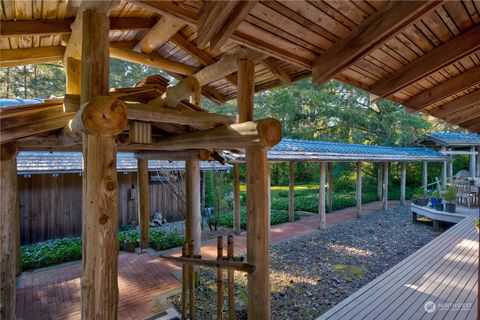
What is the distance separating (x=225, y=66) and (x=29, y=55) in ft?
8.74

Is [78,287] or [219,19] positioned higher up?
[219,19]

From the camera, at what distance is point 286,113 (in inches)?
736

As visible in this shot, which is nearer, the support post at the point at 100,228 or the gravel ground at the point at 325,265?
the support post at the point at 100,228

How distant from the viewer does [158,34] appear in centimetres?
361

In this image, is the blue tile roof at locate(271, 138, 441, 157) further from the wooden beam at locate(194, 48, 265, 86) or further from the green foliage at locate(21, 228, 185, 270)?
the green foliage at locate(21, 228, 185, 270)

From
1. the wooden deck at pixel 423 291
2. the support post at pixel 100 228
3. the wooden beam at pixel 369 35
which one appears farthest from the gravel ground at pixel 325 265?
the wooden beam at pixel 369 35

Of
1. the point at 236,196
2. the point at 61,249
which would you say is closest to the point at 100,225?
the point at 61,249

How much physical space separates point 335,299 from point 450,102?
3.83 metres

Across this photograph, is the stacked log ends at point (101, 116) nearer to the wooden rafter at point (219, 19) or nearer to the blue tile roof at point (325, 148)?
the wooden rafter at point (219, 19)

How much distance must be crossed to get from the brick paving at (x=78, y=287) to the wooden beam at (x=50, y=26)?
413cm

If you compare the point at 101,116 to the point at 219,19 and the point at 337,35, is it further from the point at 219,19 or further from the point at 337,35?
the point at 337,35

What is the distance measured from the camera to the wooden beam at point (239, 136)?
2992 millimetres

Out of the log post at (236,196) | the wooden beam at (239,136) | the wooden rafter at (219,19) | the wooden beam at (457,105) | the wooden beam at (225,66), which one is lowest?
the log post at (236,196)

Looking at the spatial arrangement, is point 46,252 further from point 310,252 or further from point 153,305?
point 310,252
